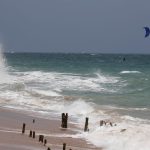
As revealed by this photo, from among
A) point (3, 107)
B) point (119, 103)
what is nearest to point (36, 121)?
point (3, 107)

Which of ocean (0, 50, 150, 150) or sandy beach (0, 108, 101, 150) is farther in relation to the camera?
ocean (0, 50, 150, 150)

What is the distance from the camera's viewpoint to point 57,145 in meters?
18.9

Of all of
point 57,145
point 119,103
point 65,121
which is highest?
point 119,103

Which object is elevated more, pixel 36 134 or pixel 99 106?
pixel 99 106

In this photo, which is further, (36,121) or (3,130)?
(36,121)

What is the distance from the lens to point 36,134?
69.5 feet

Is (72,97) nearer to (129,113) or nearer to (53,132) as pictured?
(129,113)

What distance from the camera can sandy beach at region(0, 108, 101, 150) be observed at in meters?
18.6

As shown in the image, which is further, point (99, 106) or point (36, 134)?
point (99, 106)

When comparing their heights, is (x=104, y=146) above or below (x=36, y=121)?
below

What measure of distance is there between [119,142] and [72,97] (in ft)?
60.9

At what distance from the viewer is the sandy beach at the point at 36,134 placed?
61.1 feet

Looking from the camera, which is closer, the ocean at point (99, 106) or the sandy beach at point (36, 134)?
the sandy beach at point (36, 134)

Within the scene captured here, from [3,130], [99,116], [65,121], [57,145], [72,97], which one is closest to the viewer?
[57,145]
